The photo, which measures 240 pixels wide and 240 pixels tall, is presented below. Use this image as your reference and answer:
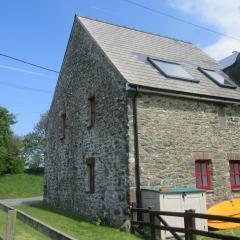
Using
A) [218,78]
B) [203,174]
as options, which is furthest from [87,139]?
[218,78]

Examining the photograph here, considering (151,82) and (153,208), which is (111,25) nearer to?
(151,82)

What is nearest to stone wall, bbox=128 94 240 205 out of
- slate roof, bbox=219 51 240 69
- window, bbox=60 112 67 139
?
slate roof, bbox=219 51 240 69

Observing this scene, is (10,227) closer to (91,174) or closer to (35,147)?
(91,174)

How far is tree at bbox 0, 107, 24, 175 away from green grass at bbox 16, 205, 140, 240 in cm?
2530

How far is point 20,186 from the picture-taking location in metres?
34.8

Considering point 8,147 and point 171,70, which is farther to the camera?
point 8,147

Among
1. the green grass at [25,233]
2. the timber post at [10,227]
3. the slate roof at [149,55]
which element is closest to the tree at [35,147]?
the slate roof at [149,55]

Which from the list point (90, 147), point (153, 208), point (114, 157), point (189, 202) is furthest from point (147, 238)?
point (90, 147)

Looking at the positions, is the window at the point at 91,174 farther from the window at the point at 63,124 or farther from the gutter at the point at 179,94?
the gutter at the point at 179,94

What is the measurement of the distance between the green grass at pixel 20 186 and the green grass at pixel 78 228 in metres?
15.9

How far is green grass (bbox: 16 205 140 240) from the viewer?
11.0 m

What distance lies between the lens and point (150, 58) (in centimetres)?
1565

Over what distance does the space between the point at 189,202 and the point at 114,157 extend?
3160mm

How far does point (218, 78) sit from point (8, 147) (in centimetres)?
3441
